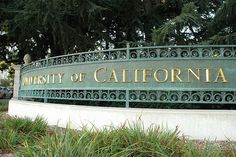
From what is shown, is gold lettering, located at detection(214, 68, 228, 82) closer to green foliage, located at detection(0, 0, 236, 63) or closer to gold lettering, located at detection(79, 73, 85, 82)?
green foliage, located at detection(0, 0, 236, 63)

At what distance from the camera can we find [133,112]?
29.2ft

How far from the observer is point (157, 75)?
9367 millimetres

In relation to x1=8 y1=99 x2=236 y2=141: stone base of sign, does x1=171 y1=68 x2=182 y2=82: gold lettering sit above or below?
above

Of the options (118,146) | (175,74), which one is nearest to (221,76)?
(175,74)

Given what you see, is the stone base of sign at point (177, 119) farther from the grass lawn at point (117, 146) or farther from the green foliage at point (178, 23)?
the green foliage at point (178, 23)

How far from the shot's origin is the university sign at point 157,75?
8953mm

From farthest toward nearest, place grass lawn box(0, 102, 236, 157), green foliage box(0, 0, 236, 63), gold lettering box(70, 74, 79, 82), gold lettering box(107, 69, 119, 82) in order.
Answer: green foliage box(0, 0, 236, 63) → gold lettering box(70, 74, 79, 82) → gold lettering box(107, 69, 119, 82) → grass lawn box(0, 102, 236, 157)

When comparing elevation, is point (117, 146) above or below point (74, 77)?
below

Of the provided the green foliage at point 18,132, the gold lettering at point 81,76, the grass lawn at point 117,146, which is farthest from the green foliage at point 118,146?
the gold lettering at point 81,76

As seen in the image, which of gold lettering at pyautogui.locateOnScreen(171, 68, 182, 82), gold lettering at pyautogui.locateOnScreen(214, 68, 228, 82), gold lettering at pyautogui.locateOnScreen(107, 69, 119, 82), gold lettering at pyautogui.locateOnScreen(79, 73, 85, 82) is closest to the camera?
gold lettering at pyautogui.locateOnScreen(214, 68, 228, 82)

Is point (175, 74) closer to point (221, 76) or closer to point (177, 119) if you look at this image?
point (221, 76)

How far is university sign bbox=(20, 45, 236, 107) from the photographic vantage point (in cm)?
895

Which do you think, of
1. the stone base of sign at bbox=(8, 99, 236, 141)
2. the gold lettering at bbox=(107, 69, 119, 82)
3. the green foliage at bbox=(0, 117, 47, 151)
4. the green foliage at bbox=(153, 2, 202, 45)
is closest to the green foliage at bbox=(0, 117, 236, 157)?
the green foliage at bbox=(0, 117, 47, 151)

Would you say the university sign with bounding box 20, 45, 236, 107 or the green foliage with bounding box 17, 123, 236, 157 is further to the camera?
the university sign with bounding box 20, 45, 236, 107
